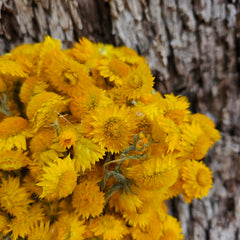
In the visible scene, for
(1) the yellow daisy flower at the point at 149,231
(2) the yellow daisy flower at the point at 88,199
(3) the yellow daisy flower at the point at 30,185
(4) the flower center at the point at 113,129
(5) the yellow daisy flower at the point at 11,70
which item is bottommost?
(1) the yellow daisy flower at the point at 149,231

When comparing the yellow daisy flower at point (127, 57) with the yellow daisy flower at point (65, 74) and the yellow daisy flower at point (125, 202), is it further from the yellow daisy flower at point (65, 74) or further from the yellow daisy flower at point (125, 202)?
the yellow daisy flower at point (125, 202)

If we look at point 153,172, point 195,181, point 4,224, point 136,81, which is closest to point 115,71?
point 136,81

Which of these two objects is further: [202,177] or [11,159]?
[202,177]

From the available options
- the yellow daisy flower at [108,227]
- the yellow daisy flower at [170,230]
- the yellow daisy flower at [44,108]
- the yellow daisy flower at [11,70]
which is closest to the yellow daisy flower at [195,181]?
the yellow daisy flower at [170,230]

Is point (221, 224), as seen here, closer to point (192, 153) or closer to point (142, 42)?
point (192, 153)

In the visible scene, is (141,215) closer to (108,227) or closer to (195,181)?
(108,227)

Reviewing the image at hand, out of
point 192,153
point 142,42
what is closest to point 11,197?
point 192,153
